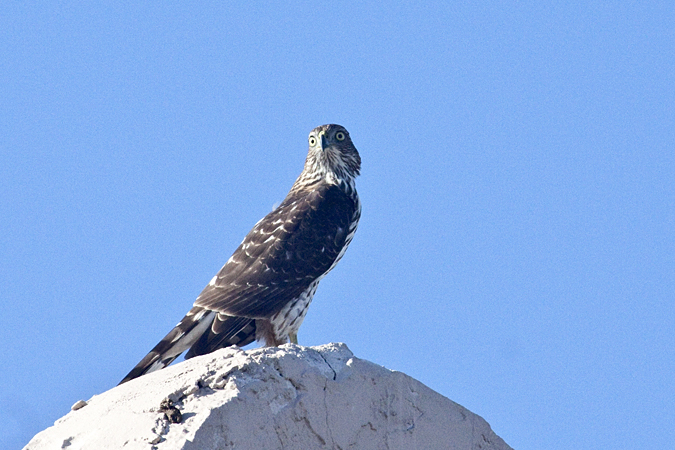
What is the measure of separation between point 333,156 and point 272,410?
4.56 metres

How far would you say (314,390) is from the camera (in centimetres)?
492

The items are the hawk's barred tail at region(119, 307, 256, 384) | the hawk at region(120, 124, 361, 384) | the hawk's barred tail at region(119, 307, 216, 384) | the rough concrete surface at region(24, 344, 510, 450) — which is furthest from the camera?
the hawk at region(120, 124, 361, 384)

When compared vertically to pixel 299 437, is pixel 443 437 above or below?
above

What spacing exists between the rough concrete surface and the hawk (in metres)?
2.14

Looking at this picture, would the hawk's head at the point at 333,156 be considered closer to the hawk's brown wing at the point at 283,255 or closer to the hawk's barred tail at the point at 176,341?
the hawk's brown wing at the point at 283,255

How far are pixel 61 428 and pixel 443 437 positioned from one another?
228 cm

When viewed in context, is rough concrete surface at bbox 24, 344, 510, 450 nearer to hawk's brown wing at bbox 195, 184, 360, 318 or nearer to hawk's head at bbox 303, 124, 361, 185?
hawk's brown wing at bbox 195, 184, 360, 318

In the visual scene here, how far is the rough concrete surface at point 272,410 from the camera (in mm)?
4395

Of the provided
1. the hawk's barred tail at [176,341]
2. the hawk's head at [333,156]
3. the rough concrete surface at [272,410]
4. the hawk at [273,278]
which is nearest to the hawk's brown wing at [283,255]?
the hawk at [273,278]

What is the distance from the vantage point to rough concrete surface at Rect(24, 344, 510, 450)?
439 centimetres

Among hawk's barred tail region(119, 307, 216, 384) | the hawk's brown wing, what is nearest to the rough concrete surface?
hawk's barred tail region(119, 307, 216, 384)

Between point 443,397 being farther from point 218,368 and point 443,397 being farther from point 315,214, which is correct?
point 315,214

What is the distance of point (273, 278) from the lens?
25.5ft

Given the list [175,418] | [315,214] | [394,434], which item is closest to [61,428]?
[175,418]
